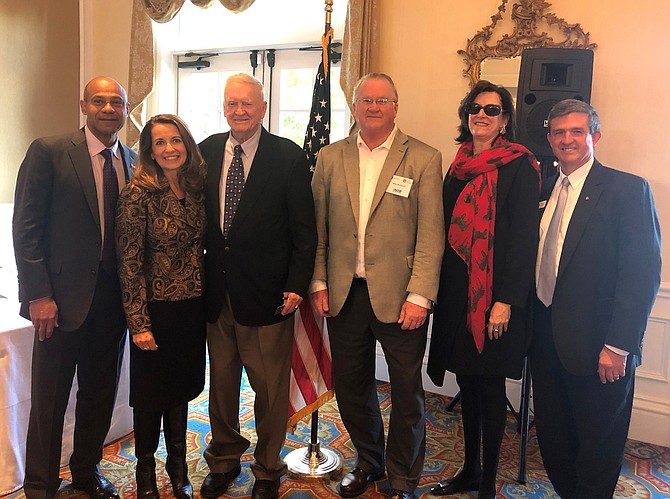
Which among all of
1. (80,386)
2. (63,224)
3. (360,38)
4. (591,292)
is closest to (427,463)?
(591,292)

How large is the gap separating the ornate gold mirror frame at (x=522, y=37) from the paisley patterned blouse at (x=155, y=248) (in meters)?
1.96

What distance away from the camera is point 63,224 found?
2076mm

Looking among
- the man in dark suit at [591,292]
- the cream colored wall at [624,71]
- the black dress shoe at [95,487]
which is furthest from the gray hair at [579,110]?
the black dress shoe at [95,487]

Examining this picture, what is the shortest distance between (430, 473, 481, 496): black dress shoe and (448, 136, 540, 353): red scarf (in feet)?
2.26

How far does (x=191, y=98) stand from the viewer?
4648 mm

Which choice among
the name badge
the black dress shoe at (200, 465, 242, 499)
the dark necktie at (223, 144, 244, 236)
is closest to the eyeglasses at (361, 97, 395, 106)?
the name badge

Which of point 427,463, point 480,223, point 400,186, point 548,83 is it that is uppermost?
point 548,83

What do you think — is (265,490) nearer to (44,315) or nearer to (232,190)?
(44,315)

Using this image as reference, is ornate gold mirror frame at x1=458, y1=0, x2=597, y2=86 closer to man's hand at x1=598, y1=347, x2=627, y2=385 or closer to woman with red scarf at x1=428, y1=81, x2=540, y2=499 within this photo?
woman with red scarf at x1=428, y1=81, x2=540, y2=499

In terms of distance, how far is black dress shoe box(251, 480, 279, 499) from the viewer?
2.29 metres

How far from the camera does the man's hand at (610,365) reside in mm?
1917

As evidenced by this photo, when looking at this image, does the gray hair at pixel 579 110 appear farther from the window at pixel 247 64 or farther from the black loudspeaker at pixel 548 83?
the window at pixel 247 64

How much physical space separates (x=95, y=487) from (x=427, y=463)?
146 centimetres

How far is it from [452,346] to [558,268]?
47 centimetres
